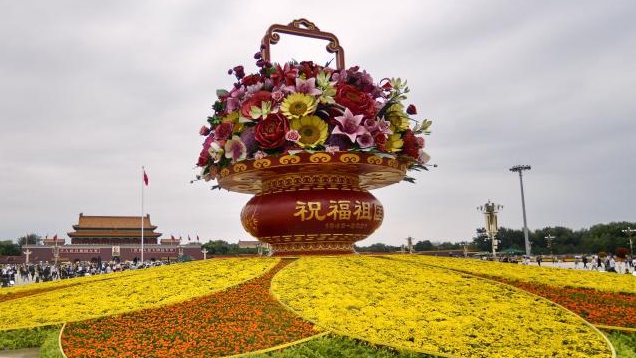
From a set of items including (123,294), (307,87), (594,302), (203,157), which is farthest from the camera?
(203,157)

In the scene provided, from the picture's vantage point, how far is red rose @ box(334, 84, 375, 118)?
7.01 metres

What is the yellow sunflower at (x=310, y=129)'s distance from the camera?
22.2 ft

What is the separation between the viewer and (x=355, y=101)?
23.2 ft

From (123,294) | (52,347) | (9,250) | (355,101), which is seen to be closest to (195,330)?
(52,347)

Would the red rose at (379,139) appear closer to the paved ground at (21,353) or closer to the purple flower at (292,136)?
the purple flower at (292,136)

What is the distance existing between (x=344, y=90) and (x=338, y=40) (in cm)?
189

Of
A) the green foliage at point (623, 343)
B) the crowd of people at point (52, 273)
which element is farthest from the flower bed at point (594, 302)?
the crowd of people at point (52, 273)

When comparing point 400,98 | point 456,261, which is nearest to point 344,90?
point 400,98

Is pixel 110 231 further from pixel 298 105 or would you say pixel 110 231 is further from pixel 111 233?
pixel 298 105

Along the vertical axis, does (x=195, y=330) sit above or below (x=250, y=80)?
below

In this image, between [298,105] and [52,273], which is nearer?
[298,105]

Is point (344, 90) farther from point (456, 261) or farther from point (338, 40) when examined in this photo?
point (456, 261)

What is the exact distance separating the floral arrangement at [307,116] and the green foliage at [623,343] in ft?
11.5

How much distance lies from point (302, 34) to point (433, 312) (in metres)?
5.33
